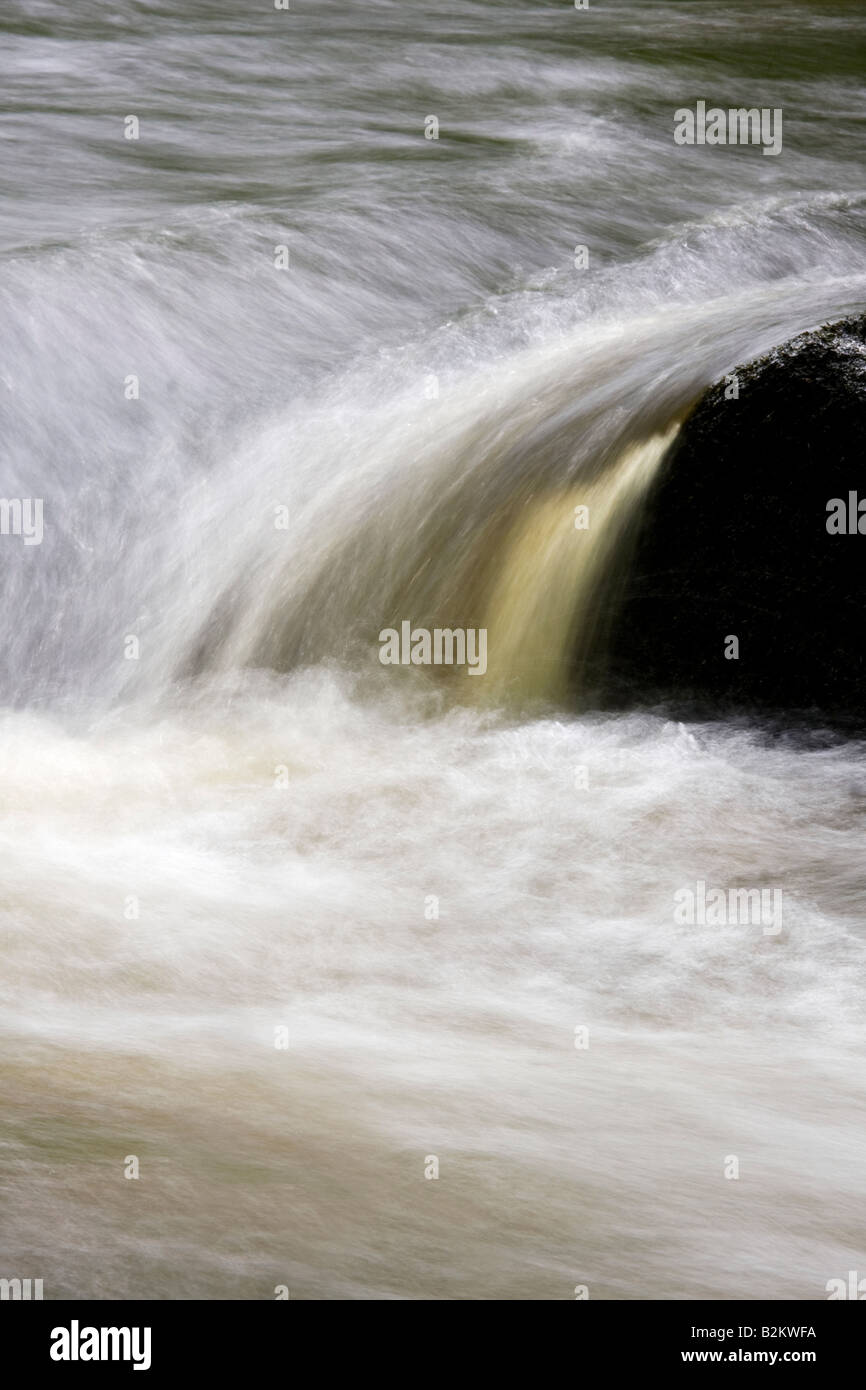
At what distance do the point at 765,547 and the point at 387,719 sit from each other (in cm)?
159

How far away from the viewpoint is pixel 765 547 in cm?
616

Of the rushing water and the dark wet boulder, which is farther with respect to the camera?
the dark wet boulder

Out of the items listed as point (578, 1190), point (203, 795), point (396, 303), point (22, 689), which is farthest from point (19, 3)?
point (578, 1190)

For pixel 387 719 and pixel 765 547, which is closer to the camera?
pixel 765 547

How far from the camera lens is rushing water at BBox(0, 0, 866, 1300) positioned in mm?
3621

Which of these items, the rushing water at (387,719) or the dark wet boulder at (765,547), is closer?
the rushing water at (387,719)

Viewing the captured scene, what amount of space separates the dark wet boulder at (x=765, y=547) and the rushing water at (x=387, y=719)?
0.19 m

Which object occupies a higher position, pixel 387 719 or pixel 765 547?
pixel 765 547

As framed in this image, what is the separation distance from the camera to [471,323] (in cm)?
845

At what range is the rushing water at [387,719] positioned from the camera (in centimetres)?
362

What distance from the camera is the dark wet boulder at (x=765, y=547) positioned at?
6.09 metres

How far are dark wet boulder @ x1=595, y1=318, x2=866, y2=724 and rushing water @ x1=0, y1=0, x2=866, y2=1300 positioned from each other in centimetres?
19

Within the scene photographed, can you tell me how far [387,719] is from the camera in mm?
6500

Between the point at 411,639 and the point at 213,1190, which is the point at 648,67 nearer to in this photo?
the point at 411,639
